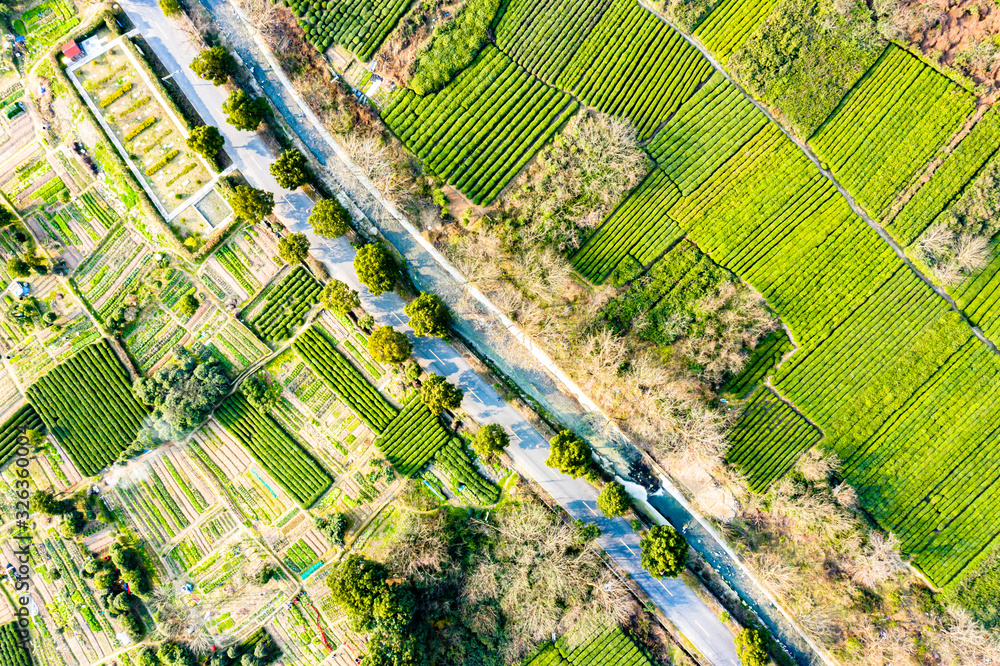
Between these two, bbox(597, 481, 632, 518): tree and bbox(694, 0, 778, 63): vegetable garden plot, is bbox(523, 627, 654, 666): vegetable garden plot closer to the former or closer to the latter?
bbox(597, 481, 632, 518): tree

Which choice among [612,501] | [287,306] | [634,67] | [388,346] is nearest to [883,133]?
[634,67]

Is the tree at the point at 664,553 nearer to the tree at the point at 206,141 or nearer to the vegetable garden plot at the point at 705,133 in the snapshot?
the vegetable garden plot at the point at 705,133

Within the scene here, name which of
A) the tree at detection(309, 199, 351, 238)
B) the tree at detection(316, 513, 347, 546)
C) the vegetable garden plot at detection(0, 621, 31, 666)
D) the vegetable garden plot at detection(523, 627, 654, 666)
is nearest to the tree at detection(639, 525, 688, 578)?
the vegetable garden plot at detection(523, 627, 654, 666)

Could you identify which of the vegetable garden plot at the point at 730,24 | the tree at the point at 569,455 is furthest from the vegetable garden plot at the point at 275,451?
the vegetable garden plot at the point at 730,24

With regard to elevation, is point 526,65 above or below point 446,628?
above

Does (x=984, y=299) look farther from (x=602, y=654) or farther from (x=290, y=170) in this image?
(x=290, y=170)

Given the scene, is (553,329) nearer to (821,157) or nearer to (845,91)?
(821,157)

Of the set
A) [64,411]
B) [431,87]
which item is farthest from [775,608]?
[64,411]
